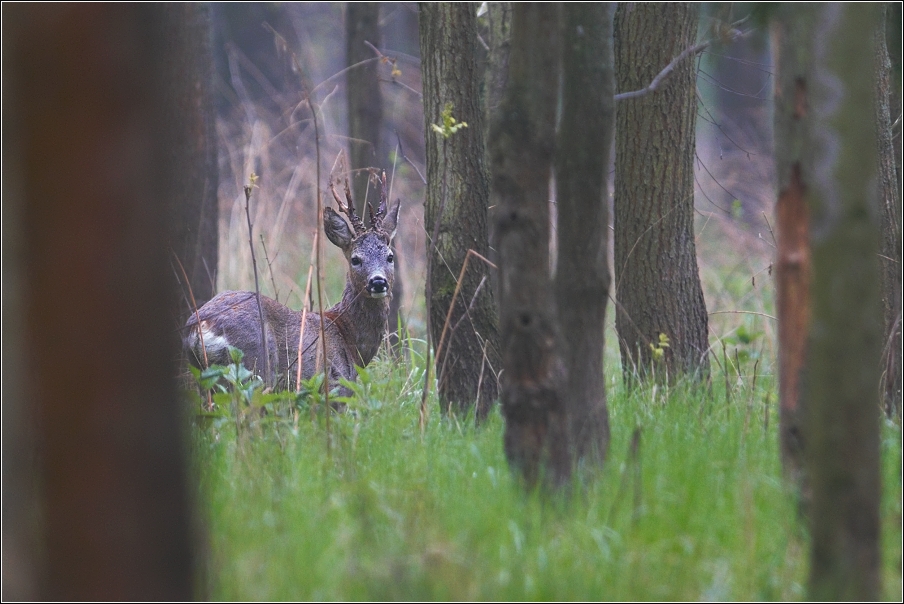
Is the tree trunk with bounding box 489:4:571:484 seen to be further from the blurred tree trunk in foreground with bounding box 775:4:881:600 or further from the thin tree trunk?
the thin tree trunk

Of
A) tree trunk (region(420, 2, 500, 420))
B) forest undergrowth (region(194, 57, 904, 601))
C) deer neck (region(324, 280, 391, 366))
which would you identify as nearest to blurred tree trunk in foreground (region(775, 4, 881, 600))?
forest undergrowth (region(194, 57, 904, 601))

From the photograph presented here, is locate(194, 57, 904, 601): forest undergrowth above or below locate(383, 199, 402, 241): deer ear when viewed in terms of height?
below

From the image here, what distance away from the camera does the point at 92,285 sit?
1.68 meters

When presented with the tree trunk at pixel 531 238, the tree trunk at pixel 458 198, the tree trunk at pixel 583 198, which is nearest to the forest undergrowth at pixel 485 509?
the tree trunk at pixel 531 238

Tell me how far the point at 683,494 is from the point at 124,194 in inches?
88.9

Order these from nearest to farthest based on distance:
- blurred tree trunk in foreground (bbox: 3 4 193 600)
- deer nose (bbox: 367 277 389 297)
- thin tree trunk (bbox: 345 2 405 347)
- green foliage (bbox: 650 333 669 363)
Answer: blurred tree trunk in foreground (bbox: 3 4 193 600)
green foliage (bbox: 650 333 669 363)
deer nose (bbox: 367 277 389 297)
thin tree trunk (bbox: 345 2 405 347)

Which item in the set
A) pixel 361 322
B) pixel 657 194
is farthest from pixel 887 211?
pixel 361 322

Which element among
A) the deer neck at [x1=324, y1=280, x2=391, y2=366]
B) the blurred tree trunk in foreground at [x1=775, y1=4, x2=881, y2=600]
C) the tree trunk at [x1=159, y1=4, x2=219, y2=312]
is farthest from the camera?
the tree trunk at [x1=159, y1=4, x2=219, y2=312]

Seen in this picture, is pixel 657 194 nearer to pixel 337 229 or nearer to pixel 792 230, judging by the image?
pixel 337 229

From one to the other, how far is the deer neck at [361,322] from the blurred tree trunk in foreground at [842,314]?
15.2ft

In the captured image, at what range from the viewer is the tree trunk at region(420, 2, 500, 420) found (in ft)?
17.8

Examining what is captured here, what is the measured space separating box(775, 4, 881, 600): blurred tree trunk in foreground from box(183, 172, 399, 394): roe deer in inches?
143

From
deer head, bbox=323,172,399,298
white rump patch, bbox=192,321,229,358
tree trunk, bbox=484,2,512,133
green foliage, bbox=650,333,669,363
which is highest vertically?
tree trunk, bbox=484,2,512,133

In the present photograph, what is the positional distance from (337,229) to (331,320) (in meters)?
0.62
